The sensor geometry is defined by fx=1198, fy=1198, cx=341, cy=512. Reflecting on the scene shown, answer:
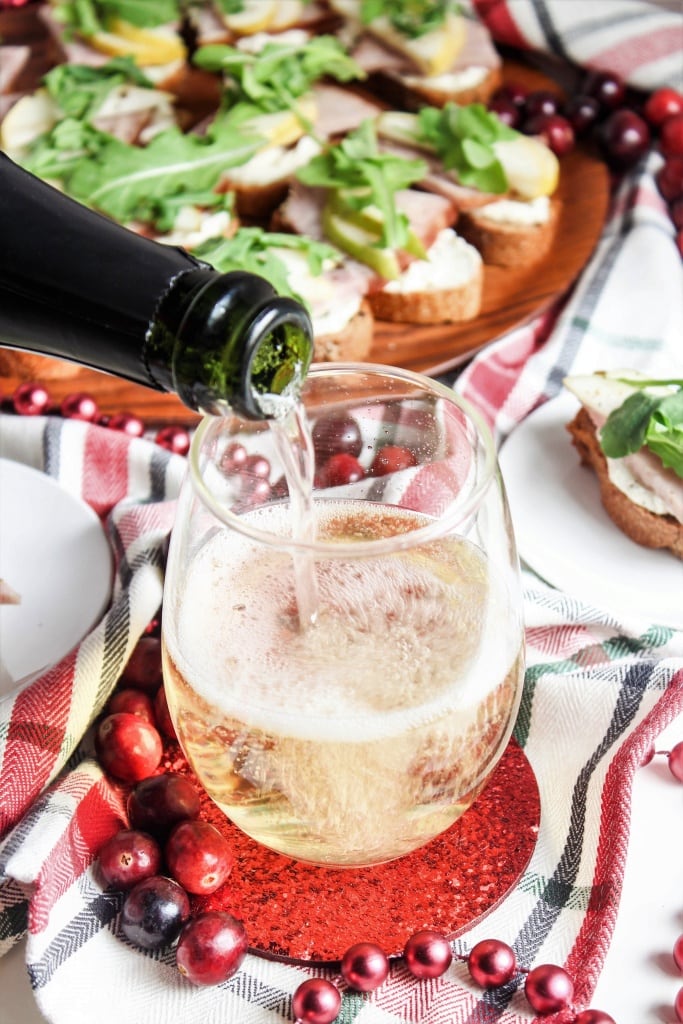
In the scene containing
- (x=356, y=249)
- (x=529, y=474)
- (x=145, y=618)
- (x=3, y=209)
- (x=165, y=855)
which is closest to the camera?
(x=3, y=209)

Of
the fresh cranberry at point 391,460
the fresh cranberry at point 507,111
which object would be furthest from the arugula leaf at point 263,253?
the fresh cranberry at point 391,460

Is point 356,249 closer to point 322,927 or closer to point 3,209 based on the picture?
point 3,209

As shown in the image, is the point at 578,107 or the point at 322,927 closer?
the point at 322,927

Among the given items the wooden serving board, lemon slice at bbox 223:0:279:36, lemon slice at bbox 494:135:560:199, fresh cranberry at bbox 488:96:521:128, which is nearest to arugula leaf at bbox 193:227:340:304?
the wooden serving board

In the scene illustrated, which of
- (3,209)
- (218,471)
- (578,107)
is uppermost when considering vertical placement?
(3,209)

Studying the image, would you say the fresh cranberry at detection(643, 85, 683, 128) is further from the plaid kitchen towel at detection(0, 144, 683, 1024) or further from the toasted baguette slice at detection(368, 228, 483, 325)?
the plaid kitchen towel at detection(0, 144, 683, 1024)

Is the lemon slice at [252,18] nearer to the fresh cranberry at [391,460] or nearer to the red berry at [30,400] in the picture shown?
the red berry at [30,400]

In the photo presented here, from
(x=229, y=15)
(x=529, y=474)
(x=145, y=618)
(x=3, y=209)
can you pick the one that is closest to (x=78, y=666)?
(x=145, y=618)
